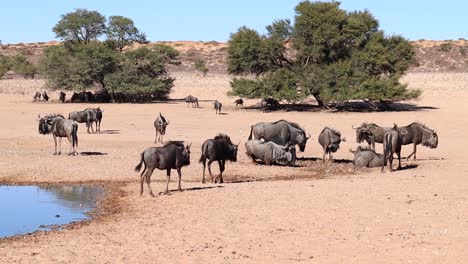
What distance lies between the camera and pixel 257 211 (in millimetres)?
14930

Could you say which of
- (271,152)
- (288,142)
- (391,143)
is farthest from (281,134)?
(391,143)

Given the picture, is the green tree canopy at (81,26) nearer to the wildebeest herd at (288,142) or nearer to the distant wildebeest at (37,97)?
the distant wildebeest at (37,97)

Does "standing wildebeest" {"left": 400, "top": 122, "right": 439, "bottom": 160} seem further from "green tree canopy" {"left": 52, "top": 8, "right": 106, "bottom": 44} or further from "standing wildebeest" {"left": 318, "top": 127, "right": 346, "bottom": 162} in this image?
"green tree canopy" {"left": 52, "top": 8, "right": 106, "bottom": 44}

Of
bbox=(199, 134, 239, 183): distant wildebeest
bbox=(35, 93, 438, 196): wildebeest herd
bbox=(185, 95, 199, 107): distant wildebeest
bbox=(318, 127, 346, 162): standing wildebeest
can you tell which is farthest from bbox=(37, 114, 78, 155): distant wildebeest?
bbox=(185, 95, 199, 107): distant wildebeest

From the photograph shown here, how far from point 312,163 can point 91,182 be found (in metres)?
8.04

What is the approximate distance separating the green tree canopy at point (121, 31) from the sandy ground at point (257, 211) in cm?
3189

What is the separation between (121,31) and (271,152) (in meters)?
41.7

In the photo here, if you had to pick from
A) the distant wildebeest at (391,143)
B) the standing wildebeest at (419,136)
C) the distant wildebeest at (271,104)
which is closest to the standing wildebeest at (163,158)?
the distant wildebeest at (391,143)

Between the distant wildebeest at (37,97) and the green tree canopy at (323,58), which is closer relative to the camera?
the green tree canopy at (323,58)

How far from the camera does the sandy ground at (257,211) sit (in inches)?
452

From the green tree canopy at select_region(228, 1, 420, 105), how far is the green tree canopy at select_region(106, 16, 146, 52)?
42.5 feet

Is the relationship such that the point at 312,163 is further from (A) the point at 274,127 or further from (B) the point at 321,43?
(B) the point at 321,43

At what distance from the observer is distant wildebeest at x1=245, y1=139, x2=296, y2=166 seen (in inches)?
907

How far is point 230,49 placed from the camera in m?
51.8
